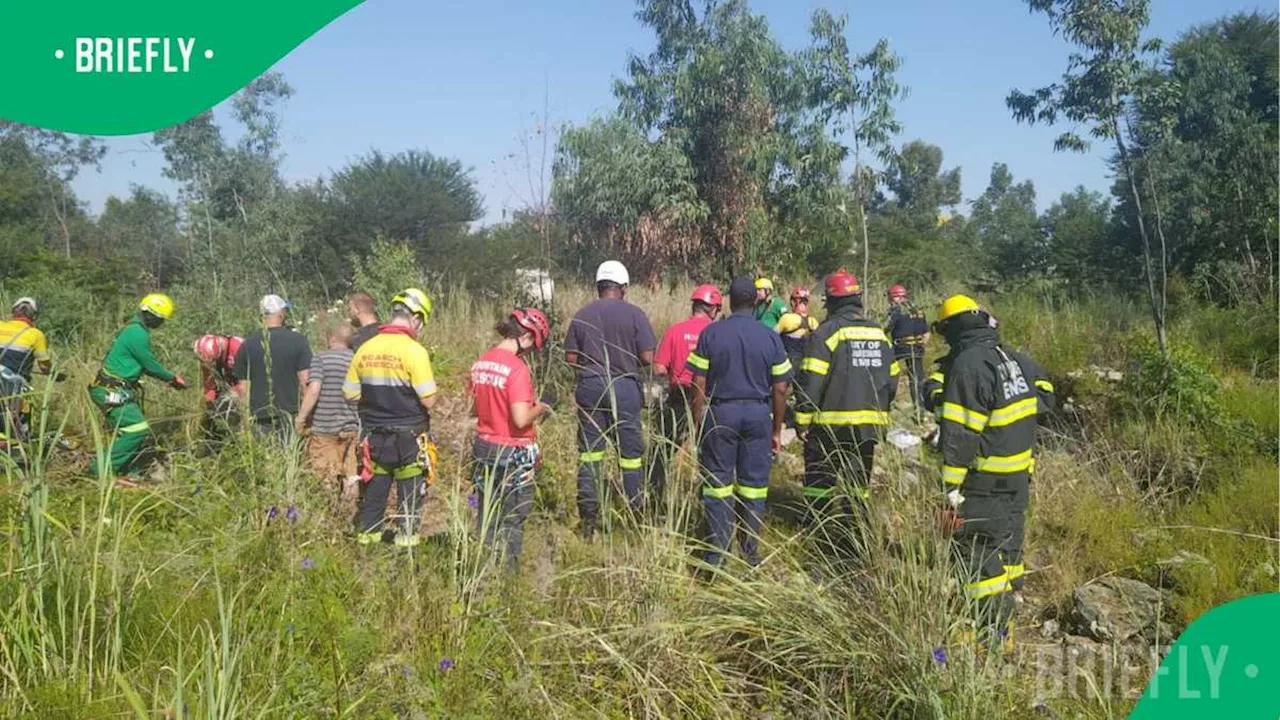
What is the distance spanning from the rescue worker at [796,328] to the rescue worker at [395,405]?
3.55 m

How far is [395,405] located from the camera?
4277 mm

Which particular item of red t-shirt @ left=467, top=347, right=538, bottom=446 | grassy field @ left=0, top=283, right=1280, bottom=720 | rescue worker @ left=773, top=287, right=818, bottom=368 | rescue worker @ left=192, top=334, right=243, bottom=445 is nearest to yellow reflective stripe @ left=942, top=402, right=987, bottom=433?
grassy field @ left=0, top=283, right=1280, bottom=720

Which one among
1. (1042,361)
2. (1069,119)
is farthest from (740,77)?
(1042,361)

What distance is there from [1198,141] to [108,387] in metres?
16.9

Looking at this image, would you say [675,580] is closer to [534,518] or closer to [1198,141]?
[534,518]

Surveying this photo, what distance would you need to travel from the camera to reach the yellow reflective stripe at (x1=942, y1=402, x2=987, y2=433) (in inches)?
143

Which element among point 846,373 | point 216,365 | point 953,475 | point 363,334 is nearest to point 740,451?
point 846,373

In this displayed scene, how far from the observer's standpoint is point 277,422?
5.05 metres

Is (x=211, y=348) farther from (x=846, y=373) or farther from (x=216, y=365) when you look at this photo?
(x=846, y=373)

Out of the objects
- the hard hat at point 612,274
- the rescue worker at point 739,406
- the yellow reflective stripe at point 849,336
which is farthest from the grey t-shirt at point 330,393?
the yellow reflective stripe at point 849,336

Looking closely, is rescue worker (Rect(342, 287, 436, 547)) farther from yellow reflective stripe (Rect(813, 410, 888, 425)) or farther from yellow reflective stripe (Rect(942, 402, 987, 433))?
yellow reflective stripe (Rect(942, 402, 987, 433))

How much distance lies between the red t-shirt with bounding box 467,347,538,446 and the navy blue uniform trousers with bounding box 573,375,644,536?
0.52 m

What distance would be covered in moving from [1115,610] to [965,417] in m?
1.42

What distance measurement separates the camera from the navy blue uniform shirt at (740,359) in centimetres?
447
